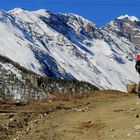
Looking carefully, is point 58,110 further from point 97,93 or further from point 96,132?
point 97,93

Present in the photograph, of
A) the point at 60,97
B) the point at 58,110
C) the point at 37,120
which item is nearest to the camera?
the point at 37,120

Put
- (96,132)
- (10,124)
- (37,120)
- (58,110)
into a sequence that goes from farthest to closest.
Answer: (58,110), (37,120), (10,124), (96,132)

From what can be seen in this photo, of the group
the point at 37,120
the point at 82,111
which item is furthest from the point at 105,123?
the point at 82,111

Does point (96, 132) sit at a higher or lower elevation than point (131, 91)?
lower

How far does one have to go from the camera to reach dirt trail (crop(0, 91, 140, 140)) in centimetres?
1850

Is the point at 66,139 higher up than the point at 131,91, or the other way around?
the point at 131,91

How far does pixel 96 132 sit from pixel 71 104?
476 inches

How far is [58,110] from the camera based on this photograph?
88.6ft

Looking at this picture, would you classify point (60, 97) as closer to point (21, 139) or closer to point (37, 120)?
point (37, 120)

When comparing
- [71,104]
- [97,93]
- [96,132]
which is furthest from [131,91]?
[96,132]

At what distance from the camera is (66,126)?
829 inches

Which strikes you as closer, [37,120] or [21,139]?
[21,139]

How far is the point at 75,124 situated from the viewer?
843 inches

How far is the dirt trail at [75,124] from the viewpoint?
18.5m
